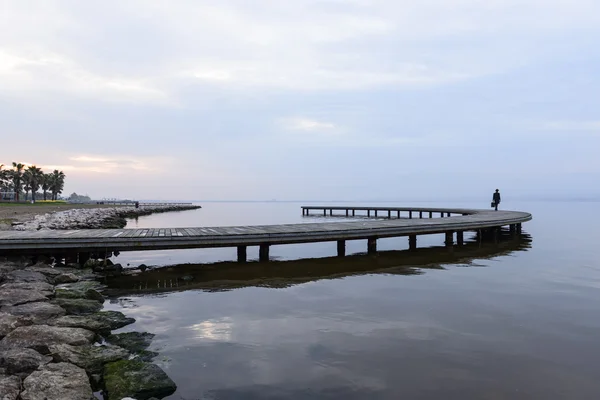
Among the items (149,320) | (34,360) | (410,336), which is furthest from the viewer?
(149,320)

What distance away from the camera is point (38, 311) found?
7.66m

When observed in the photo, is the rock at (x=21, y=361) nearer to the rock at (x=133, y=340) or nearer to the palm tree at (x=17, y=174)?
the rock at (x=133, y=340)

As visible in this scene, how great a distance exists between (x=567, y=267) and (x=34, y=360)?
1794 centimetres

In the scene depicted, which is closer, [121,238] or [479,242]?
[121,238]

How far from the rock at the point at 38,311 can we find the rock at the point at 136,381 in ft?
8.96

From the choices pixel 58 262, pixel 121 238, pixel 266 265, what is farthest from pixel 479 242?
pixel 58 262

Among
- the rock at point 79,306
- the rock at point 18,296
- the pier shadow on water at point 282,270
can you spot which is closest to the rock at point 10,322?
the rock at point 18,296

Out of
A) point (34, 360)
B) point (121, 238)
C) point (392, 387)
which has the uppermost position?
point (121, 238)

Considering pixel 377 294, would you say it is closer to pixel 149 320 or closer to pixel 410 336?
pixel 410 336

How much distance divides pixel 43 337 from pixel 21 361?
96cm

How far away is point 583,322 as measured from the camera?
334 inches

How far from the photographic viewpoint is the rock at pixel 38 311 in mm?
7430

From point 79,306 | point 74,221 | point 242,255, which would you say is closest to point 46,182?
point 74,221

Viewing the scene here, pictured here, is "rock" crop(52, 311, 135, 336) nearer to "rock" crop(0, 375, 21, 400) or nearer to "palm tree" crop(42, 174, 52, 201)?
"rock" crop(0, 375, 21, 400)
